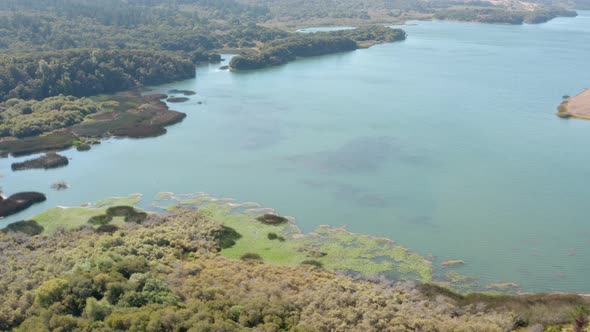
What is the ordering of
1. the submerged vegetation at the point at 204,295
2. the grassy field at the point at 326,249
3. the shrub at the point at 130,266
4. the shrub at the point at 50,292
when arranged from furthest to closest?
the grassy field at the point at 326,249
the shrub at the point at 130,266
the shrub at the point at 50,292
the submerged vegetation at the point at 204,295

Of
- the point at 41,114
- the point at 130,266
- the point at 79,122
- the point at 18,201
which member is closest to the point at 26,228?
the point at 18,201

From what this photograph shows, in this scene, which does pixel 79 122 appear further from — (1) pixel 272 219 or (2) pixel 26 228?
(1) pixel 272 219

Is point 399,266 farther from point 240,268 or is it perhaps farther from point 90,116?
point 90,116

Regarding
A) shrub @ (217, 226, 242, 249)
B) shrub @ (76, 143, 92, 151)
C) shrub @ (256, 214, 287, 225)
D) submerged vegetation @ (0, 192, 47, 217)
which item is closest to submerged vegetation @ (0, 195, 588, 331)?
shrub @ (217, 226, 242, 249)

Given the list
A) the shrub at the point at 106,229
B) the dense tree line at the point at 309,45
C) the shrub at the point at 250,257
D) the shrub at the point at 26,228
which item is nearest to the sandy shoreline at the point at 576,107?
the shrub at the point at 250,257

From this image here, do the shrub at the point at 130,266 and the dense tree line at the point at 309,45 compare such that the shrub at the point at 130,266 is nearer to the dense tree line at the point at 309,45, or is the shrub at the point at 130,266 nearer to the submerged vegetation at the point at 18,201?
the submerged vegetation at the point at 18,201

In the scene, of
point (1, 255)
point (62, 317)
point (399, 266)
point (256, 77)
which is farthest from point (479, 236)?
point (256, 77)
